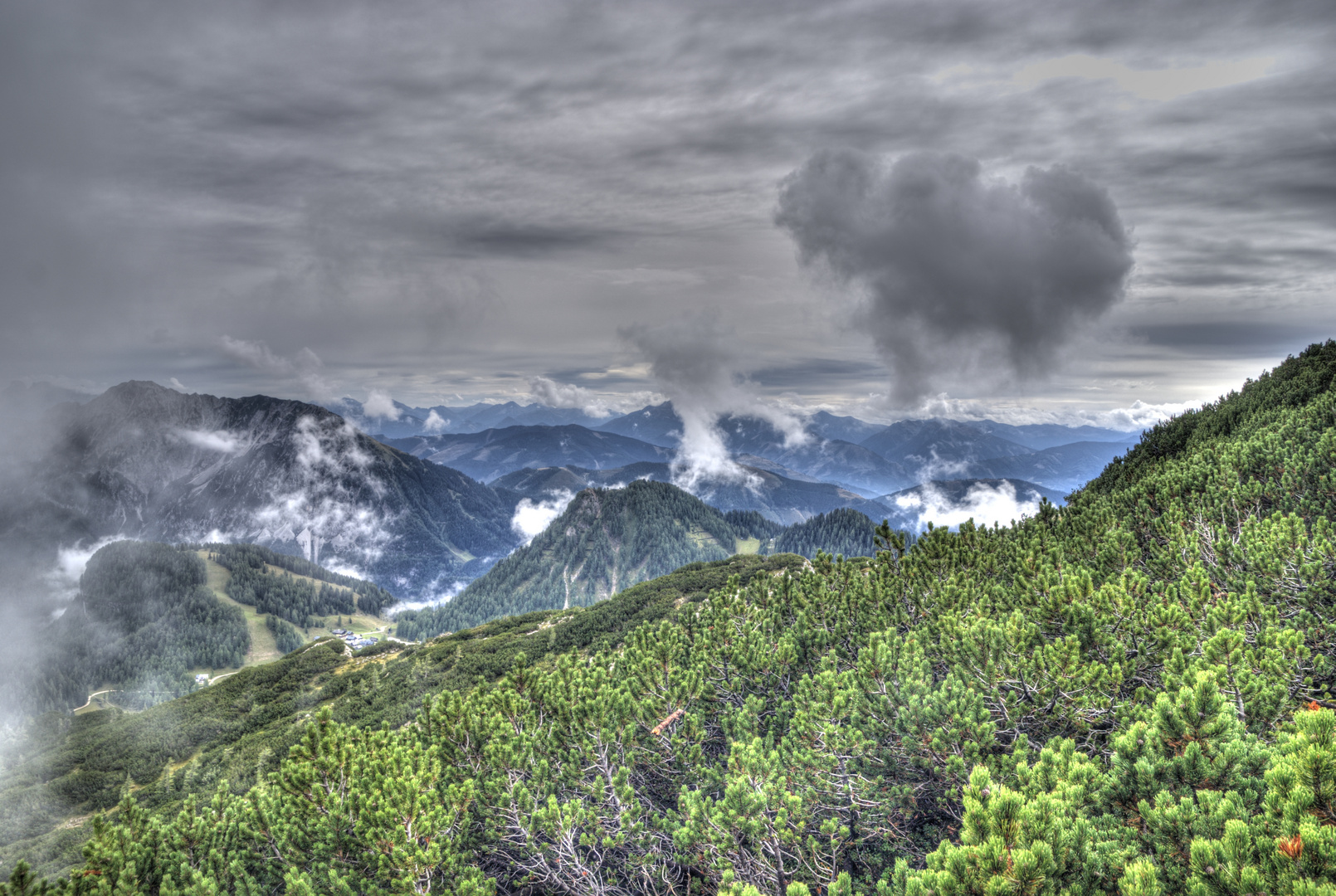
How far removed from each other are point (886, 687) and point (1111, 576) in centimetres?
861

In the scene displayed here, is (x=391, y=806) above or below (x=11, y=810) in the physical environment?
above

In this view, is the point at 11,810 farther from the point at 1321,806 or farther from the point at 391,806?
the point at 1321,806

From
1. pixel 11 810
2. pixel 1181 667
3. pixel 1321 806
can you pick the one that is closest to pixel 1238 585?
pixel 1181 667

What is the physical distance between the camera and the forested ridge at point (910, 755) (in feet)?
23.9

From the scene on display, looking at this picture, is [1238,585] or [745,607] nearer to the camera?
[1238,585]

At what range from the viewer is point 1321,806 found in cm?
614

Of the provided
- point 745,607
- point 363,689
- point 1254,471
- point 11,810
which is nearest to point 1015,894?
point 745,607

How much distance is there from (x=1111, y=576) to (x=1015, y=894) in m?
13.1

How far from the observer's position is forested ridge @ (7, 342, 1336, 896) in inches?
287

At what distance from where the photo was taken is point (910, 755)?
41.1ft

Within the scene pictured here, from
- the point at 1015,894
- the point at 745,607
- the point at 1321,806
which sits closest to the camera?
the point at 1321,806

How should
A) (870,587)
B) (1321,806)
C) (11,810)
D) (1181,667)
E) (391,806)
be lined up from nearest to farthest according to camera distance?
(1321,806) → (1181,667) → (391,806) → (870,587) → (11,810)

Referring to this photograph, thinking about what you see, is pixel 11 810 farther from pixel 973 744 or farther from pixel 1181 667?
pixel 1181 667

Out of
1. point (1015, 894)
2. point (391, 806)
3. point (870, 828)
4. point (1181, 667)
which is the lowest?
point (870, 828)
